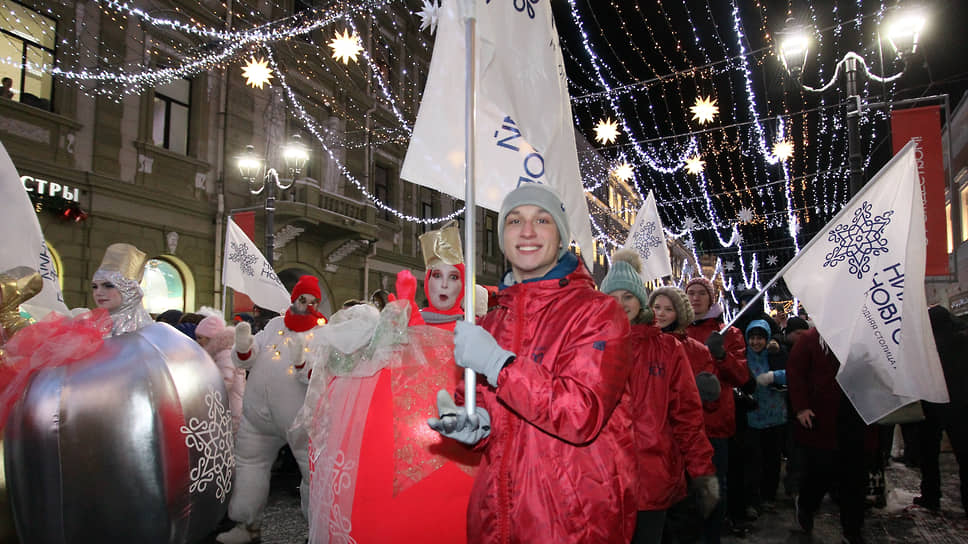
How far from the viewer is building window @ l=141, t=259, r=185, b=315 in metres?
12.7

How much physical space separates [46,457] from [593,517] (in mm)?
2593

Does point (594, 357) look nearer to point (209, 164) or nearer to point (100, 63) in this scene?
point (100, 63)

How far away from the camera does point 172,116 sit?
536 inches

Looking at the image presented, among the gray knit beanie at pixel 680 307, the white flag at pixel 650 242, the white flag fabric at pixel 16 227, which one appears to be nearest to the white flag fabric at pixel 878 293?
the gray knit beanie at pixel 680 307

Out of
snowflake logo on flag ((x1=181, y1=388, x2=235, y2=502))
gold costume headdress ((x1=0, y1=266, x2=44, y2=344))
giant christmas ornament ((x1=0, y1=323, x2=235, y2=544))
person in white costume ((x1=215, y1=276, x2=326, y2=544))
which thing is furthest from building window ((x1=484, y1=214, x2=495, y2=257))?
giant christmas ornament ((x1=0, y1=323, x2=235, y2=544))

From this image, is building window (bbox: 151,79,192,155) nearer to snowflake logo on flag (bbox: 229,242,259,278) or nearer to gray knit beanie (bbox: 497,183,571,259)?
snowflake logo on flag (bbox: 229,242,259,278)

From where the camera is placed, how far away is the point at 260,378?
4688mm

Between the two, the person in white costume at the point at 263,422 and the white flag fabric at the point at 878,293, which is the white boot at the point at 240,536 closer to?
the person in white costume at the point at 263,422

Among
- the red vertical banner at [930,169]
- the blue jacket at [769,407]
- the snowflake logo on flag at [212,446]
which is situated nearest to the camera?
the snowflake logo on flag at [212,446]

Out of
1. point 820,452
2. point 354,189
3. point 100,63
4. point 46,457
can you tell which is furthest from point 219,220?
point 820,452

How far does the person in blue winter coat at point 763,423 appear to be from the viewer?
238 inches

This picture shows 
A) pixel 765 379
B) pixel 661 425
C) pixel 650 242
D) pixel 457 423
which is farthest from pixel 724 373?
pixel 457 423

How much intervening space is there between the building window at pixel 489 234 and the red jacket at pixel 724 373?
2295 cm

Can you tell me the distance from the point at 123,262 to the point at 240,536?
2272 mm
